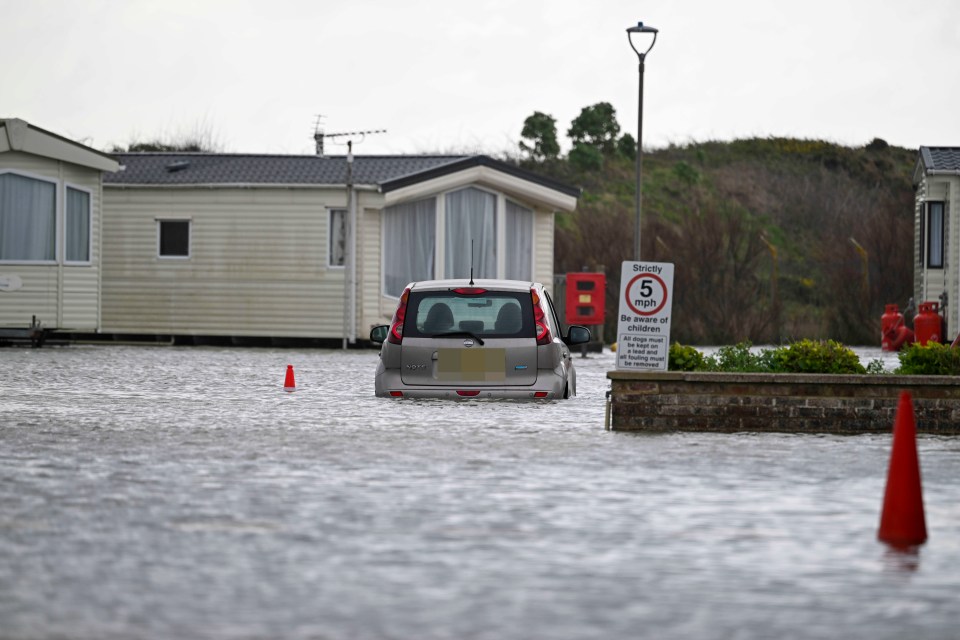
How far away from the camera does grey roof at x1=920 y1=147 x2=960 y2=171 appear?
37.5 metres

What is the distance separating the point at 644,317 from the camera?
54.9 feet

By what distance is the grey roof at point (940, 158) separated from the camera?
37.5 metres

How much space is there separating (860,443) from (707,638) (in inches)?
324

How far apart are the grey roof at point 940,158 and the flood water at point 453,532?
2271 cm

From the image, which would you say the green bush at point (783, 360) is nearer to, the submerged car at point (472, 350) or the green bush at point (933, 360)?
the green bush at point (933, 360)

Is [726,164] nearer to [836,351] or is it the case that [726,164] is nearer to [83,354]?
[83,354]

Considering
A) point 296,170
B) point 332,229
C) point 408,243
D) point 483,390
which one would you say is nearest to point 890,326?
point 408,243

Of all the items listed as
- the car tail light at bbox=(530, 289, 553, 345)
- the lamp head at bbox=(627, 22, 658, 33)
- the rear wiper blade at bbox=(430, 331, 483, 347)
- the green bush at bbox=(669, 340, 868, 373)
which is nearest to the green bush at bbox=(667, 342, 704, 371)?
the green bush at bbox=(669, 340, 868, 373)

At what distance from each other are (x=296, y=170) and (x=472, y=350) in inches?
863

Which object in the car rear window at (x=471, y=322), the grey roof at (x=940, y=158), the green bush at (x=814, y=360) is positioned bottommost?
the green bush at (x=814, y=360)

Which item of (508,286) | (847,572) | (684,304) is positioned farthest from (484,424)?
(684,304)

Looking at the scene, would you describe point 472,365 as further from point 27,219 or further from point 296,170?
point 296,170

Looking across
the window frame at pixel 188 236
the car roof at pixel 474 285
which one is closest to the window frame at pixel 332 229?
the window frame at pixel 188 236

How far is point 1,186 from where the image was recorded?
35.2m
